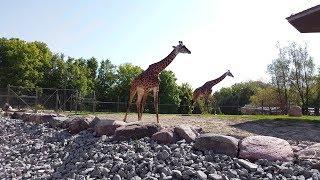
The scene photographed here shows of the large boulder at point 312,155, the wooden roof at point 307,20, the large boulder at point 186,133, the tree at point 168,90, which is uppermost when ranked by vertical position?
the tree at point 168,90

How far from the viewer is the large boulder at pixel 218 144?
641 cm

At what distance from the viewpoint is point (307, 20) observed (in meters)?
11.5

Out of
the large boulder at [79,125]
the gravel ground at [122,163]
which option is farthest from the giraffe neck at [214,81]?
the large boulder at [79,125]

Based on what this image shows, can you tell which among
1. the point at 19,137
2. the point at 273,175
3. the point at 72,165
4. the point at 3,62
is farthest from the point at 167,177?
the point at 3,62

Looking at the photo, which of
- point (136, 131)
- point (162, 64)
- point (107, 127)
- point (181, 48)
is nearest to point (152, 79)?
point (162, 64)

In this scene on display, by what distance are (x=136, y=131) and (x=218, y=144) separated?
77.6 inches

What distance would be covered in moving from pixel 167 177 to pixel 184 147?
117 centimetres

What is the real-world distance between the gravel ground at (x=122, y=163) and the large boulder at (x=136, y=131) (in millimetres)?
163

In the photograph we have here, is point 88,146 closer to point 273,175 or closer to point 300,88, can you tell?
point 273,175

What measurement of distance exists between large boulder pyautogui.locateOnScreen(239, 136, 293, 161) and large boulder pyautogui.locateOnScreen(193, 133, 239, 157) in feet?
0.37

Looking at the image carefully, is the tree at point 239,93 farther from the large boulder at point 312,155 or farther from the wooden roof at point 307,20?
the large boulder at point 312,155

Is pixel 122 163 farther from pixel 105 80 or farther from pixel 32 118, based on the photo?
pixel 105 80

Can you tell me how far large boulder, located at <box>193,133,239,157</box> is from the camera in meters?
6.41

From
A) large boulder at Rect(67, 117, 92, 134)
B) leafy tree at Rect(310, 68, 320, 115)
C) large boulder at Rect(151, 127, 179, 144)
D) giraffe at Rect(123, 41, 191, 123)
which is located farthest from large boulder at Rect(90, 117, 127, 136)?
leafy tree at Rect(310, 68, 320, 115)
